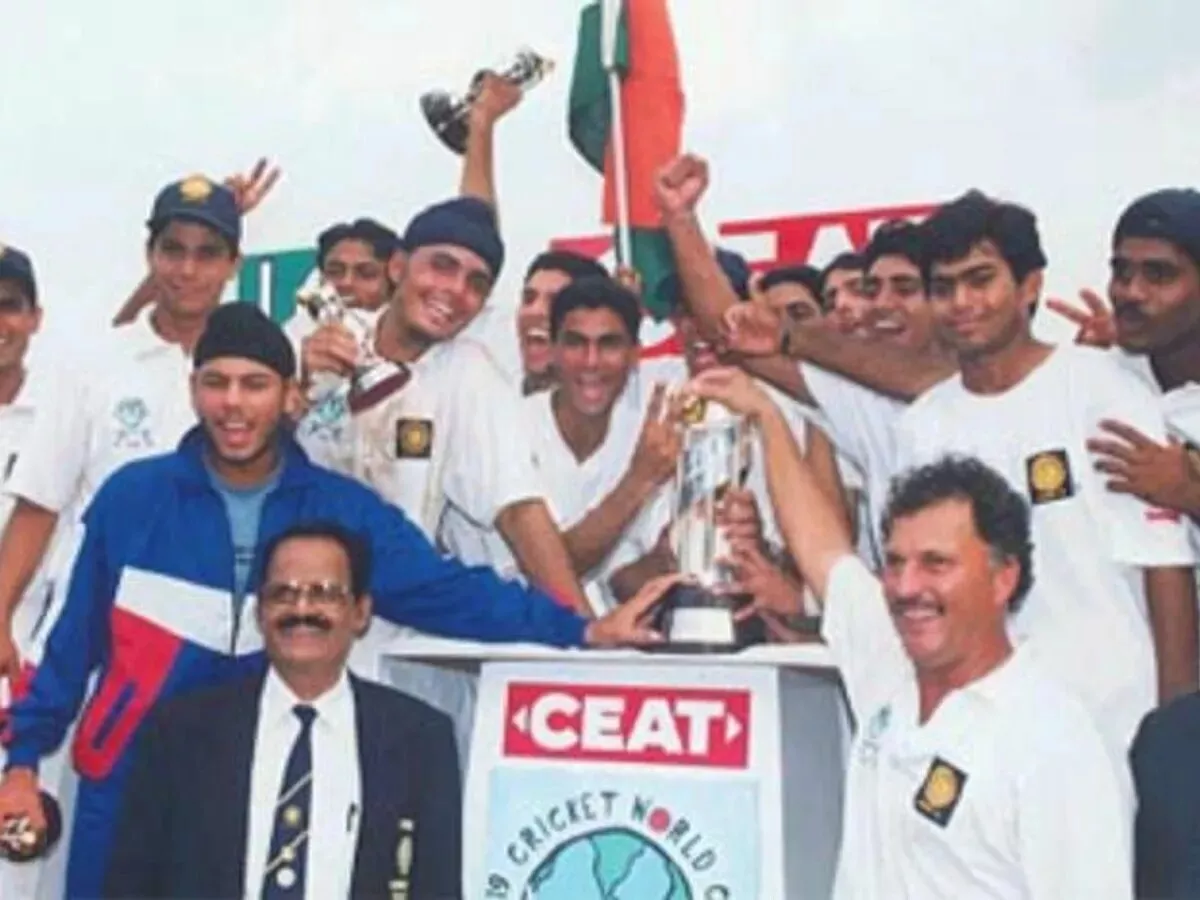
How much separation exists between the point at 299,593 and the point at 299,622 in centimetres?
5

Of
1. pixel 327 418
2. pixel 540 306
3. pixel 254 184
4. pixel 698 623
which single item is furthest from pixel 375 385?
pixel 254 184

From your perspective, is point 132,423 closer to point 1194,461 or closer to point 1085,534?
point 1085,534

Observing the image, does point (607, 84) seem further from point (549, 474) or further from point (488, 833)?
point (488, 833)

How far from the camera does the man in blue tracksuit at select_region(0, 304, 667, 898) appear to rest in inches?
136

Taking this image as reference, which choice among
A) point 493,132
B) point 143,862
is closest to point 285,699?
point 143,862

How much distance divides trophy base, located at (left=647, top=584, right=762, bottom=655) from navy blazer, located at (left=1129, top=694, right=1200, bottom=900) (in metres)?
0.64

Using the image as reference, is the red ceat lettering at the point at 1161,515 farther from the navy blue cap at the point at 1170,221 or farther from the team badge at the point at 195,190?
the team badge at the point at 195,190

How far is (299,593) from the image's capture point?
321 cm

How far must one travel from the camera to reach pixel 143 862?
10.5ft

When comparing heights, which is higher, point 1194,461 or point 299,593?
point 1194,461

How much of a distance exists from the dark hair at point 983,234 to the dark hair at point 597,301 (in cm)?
90

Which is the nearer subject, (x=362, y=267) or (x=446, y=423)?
(x=446, y=423)

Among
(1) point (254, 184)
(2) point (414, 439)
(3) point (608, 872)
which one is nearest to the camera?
(3) point (608, 872)

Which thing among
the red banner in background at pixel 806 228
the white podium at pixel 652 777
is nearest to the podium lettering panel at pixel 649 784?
the white podium at pixel 652 777
